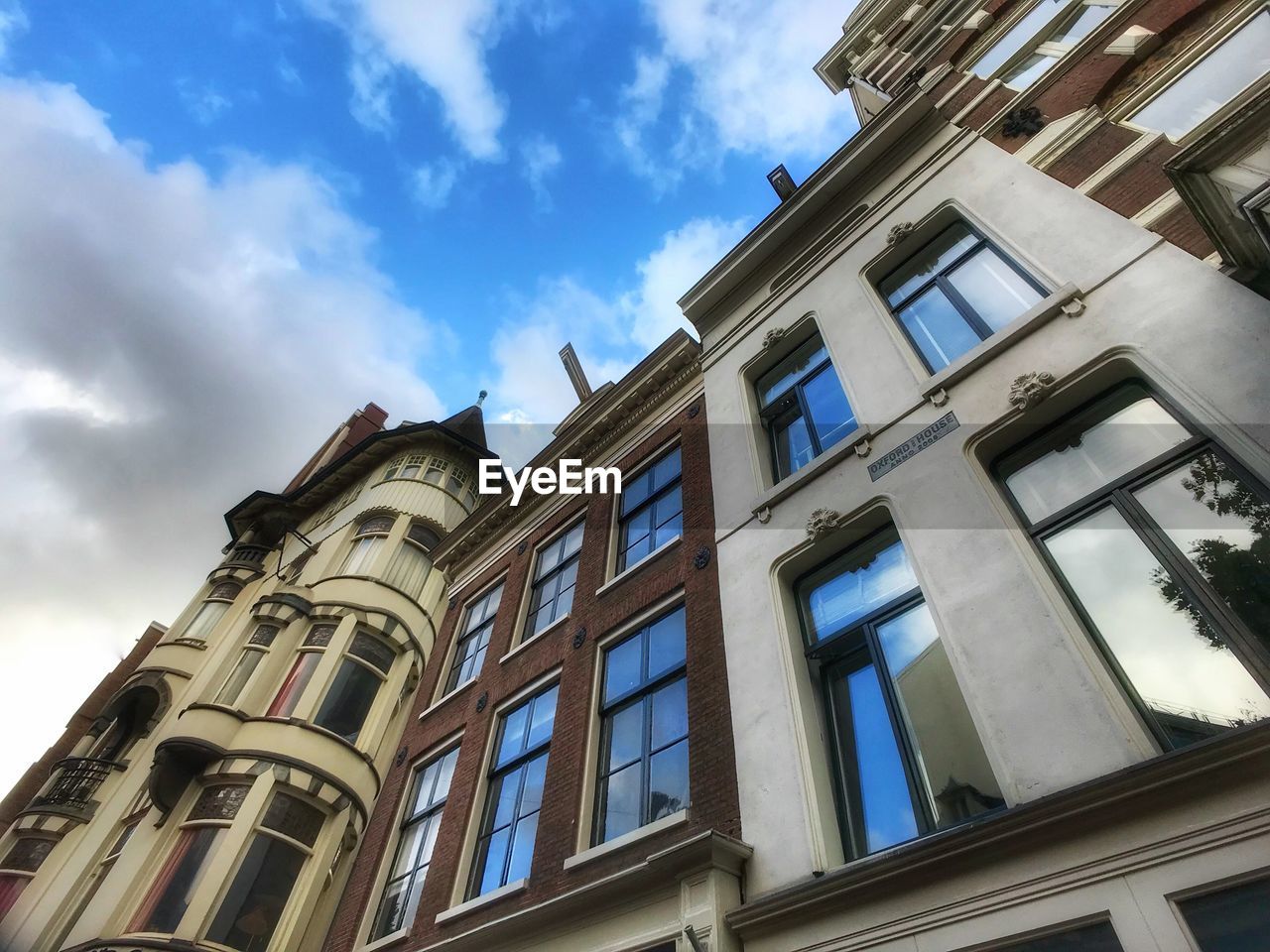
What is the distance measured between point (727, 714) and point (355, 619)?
1443 centimetres

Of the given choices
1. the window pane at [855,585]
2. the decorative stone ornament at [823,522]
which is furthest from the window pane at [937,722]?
the decorative stone ornament at [823,522]

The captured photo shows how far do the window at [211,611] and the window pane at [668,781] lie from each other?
67.8 feet

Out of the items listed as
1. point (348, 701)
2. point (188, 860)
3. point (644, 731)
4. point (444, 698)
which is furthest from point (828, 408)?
point (188, 860)

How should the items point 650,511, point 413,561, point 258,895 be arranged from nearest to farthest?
point 650,511, point 258,895, point 413,561

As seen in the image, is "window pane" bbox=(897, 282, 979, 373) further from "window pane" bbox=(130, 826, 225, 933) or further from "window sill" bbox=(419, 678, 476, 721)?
"window pane" bbox=(130, 826, 225, 933)

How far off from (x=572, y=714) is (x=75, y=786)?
62.1 feet

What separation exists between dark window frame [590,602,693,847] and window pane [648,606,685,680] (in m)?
0.05

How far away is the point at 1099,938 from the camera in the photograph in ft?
14.2

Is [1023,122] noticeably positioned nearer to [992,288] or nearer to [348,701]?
[992,288]

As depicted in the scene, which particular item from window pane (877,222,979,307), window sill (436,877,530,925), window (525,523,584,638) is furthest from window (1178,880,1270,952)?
window (525,523,584,638)

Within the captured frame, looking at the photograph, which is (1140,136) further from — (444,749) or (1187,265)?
(444,749)

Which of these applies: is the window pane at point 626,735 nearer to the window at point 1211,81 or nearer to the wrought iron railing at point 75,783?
the window at point 1211,81

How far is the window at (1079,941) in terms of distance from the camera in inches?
168

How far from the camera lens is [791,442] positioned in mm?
10828
